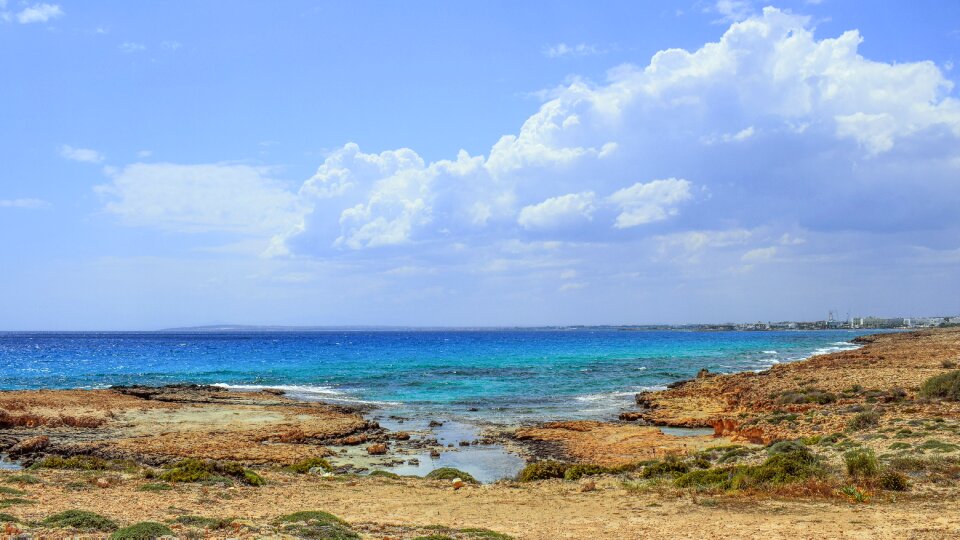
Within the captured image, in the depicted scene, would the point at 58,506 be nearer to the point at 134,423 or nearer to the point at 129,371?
the point at 134,423

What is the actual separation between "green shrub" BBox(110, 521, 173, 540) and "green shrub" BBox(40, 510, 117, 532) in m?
0.57

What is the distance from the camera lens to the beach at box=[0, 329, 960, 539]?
12570mm

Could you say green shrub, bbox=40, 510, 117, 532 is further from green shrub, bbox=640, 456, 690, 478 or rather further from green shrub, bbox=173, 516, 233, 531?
green shrub, bbox=640, 456, 690, 478

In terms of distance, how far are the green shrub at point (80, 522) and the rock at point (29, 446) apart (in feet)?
46.7

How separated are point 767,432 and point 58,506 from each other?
74.7 feet

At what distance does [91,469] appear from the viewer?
741 inches

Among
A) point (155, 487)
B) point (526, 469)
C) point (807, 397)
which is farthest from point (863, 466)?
point (807, 397)

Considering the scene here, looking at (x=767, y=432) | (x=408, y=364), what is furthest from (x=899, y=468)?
(x=408, y=364)

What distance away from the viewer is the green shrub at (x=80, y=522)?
36.4ft

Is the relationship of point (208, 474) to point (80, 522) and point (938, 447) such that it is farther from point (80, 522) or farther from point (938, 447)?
point (938, 447)

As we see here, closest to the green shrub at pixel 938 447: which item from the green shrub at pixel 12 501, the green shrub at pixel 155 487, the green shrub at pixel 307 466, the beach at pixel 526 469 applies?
the beach at pixel 526 469

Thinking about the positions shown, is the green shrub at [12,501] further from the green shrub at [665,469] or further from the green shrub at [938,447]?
the green shrub at [938,447]

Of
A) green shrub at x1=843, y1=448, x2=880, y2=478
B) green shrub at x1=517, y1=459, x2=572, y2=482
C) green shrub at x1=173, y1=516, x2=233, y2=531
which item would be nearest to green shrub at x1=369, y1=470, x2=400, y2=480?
green shrub at x1=517, y1=459, x2=572, y2=482

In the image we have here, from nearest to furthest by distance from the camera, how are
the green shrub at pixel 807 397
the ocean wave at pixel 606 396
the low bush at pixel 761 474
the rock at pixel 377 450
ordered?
the low bush at pixel 761 474
the rock at pixel 377 450
the green shrub at pixel 807 397
the ocean wave at pixel 606 396
